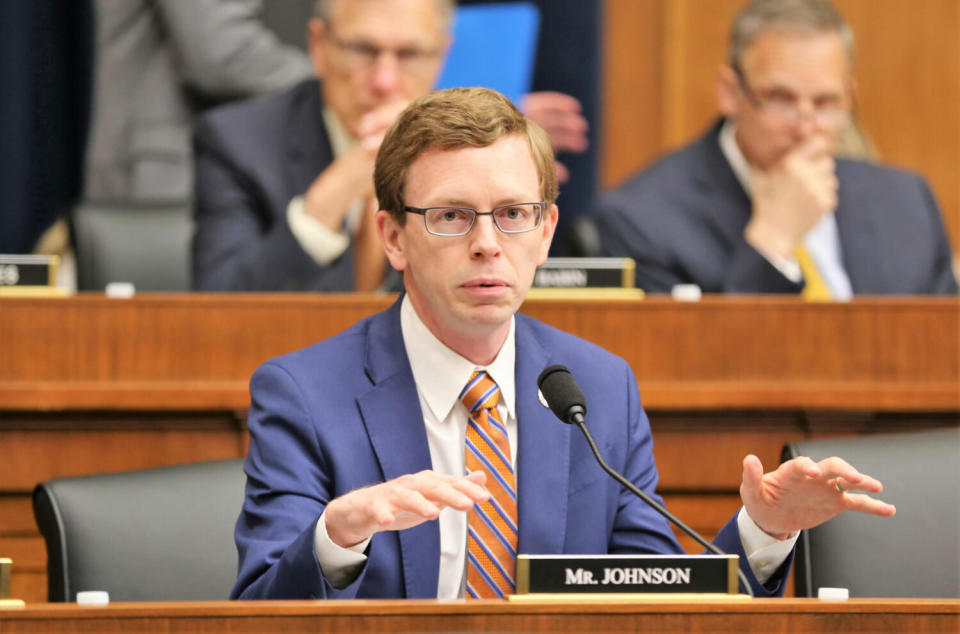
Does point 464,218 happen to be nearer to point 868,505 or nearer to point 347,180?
point 868,505

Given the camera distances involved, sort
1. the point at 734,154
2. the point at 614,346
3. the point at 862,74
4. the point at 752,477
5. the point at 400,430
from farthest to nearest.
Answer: the point at 862,74, the point at 734,154, the point at 614,346, the point at 400,430, the point at 752,477

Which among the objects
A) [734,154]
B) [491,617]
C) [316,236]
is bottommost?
[491,617]

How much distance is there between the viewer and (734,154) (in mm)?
3707

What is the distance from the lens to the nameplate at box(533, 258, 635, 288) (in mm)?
2770

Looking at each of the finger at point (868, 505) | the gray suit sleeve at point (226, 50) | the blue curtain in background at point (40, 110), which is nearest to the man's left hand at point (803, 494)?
the finger at point (868, 505)

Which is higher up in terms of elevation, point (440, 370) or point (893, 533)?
point (440, 370)

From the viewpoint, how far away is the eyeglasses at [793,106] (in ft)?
11.6

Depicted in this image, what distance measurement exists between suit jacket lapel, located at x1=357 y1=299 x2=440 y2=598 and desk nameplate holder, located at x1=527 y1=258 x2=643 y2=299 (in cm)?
85

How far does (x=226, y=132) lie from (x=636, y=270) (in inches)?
43.4

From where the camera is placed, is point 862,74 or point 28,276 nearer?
point 28,276

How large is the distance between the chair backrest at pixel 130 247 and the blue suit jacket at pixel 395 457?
2.21 meters

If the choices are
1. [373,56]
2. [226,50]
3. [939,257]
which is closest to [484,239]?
[373,56]

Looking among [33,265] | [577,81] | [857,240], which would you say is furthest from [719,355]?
[577,81]

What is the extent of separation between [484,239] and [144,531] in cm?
62
